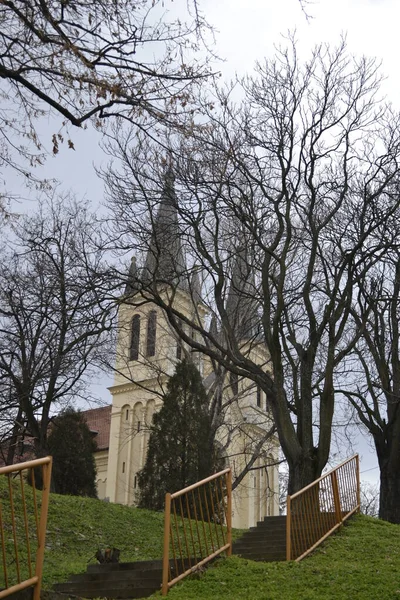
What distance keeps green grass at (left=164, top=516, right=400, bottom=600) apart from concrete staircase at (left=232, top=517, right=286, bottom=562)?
24.2 inches

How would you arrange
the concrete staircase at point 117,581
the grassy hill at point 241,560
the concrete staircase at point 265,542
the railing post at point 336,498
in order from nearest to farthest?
the grassy hill at point 241,560 < the concrete staircase at point 117,581 < the concrete staircase at point 265,542 < the railing post at point 336,498

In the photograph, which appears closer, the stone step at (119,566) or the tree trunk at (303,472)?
the stone step at (119,566)

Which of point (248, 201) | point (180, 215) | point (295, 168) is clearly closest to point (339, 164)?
point (295, 168)

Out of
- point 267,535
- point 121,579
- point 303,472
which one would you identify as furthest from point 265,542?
point 121,579

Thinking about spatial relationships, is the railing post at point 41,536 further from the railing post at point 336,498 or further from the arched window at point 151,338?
the arched window at point 151,338

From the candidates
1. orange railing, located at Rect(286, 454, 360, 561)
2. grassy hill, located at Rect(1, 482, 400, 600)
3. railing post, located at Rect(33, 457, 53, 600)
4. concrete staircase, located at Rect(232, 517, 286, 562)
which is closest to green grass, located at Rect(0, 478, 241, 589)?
grassy hill, located at Rect(1, 482, 400, 600)

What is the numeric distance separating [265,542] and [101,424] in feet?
138

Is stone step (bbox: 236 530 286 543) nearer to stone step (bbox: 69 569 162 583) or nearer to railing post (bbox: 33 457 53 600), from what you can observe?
stone step (bbox: 69 569 162 583)

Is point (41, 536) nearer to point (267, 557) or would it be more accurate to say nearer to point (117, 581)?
point (117, 581)

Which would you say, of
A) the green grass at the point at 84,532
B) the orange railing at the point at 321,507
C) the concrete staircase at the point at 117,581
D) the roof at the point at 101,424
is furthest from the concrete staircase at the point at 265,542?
the roof at the point at 101,424

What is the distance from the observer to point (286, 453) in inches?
573

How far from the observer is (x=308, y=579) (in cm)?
870

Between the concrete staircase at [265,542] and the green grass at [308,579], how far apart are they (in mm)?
614

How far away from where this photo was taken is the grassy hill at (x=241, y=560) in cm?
802
